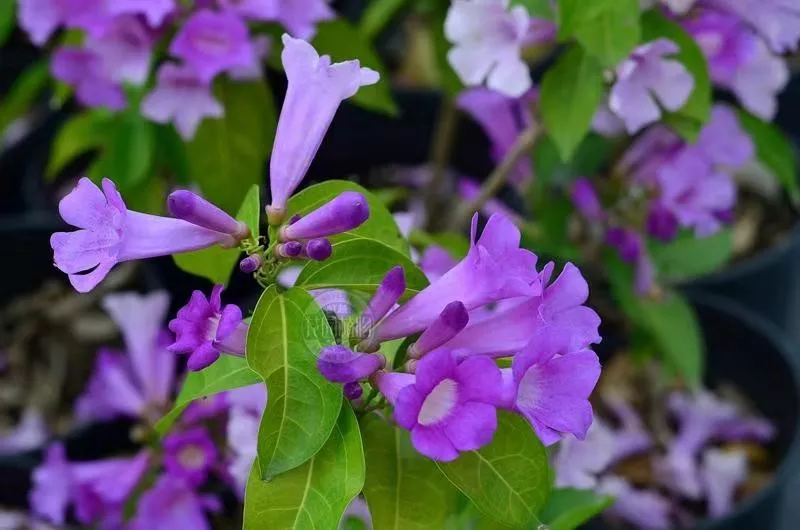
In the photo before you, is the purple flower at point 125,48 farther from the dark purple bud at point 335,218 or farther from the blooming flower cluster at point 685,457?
the blooming flower cluster at point 685,457

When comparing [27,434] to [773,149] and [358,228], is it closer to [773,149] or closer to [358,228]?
[358,228]

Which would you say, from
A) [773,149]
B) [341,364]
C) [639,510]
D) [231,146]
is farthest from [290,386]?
[639,510]

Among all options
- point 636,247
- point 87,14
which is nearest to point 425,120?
point 636,247

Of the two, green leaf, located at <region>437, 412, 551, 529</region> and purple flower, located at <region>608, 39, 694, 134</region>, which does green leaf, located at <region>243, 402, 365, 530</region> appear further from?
purple flower, located at <region>608, 39, 694, 134</region>

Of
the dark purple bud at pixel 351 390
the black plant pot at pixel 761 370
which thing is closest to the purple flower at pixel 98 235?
the dark purple bud at pixel 351 390

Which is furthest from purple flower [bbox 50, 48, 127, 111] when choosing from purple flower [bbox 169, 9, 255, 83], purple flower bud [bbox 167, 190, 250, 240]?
purple flower bud [bbox 167, 190, 250, 240]

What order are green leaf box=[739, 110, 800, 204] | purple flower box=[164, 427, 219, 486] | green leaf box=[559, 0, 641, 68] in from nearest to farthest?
1. green leaf box=[559, 0, 641, 68]
2. purple flower box=[164, 427, 219, 486]
3. green leaf box=[739, 110, 800, 204]
